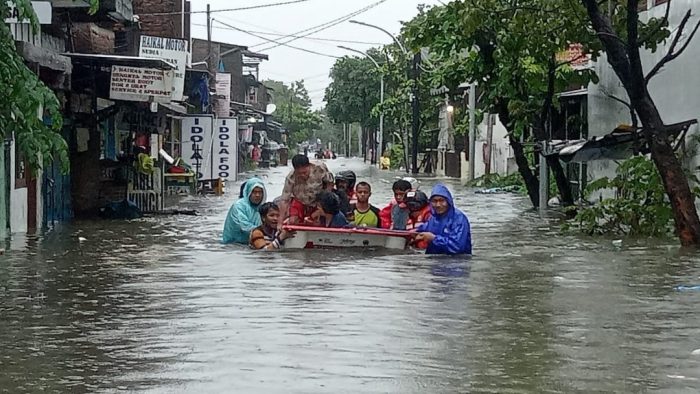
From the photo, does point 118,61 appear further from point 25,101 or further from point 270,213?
point 25,101

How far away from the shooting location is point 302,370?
→ 7.58 meters

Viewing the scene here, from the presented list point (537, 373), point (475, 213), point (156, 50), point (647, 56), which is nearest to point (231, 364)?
point (537, 373)

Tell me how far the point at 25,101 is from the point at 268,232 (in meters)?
6.31

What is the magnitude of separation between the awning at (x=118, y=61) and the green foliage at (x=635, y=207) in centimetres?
790

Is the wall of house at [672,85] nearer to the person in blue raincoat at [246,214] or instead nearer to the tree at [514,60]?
the tree at [514,60]

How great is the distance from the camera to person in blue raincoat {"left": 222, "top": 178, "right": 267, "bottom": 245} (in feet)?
54.5

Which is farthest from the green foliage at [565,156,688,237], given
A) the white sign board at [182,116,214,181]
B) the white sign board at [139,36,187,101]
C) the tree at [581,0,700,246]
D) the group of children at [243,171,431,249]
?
the white sign board at [182,116,214,181]

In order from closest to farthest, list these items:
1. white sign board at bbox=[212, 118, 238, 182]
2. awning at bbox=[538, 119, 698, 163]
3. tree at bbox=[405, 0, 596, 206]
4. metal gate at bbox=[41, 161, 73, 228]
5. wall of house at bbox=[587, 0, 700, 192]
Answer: awning at bbox=[538, 119, 698, 163] → wall of house at bbox=[587, 0, 700, 192] → tree at bbox=[405, 0, 596, 206] → metal gate at bbox=[41, 161, 73, 228] → white sign board at bbox=[212, 118, 238, 182]

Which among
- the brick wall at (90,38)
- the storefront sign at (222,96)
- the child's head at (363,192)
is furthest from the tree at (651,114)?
the storefront sign at (222,96)

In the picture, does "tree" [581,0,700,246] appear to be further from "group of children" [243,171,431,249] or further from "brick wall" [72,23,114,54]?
"brick wall" [72,23,114,54]

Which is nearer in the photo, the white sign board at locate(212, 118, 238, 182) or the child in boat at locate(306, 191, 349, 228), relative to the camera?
the child in boat at locate(306, 191, 349, 228)

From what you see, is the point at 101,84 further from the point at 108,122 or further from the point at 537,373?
the point at 537,373

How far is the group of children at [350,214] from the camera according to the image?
15.8m

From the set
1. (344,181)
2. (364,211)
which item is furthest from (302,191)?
(344,181)
